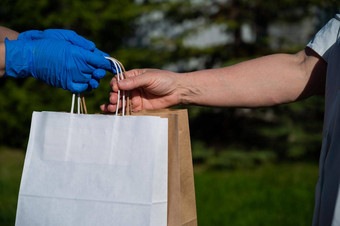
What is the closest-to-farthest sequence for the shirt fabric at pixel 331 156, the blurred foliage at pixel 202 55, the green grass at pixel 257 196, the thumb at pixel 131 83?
1. the shirt fabric at pixel 331 156
2. the thumb at pixel 131 83
3. the green grass at pixel 257 196
4. the blurred foliage at pixel 202 55

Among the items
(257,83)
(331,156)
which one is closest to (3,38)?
(257,83)

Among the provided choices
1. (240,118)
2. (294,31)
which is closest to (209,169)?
(240,118)

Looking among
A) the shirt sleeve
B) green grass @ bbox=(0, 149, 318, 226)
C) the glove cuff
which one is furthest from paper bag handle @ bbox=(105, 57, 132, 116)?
green grass @ bbox=(0, 149, 318, 226)

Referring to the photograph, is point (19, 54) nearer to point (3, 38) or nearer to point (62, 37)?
point (62, 37)

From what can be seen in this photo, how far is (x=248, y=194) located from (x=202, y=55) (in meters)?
2.75

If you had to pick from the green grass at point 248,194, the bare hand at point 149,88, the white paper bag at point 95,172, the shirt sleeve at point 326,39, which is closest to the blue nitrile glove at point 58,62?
the bare hand at point 149,88

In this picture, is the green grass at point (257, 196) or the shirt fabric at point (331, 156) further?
the green grass at point (257, 196)

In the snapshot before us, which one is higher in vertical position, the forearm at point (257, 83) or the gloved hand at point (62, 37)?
the gloved hand at point (62, 37)

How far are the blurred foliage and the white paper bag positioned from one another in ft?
17.2

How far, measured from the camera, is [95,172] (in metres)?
1.86

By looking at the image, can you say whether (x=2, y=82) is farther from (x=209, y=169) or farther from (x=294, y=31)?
(x=294, y=31)

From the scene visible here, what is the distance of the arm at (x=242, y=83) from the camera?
206 cm

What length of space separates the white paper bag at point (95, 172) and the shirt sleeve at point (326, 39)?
2.32ft

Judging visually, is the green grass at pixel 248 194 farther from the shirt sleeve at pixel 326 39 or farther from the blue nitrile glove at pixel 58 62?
the shirt sleeve at pixel 326 39
